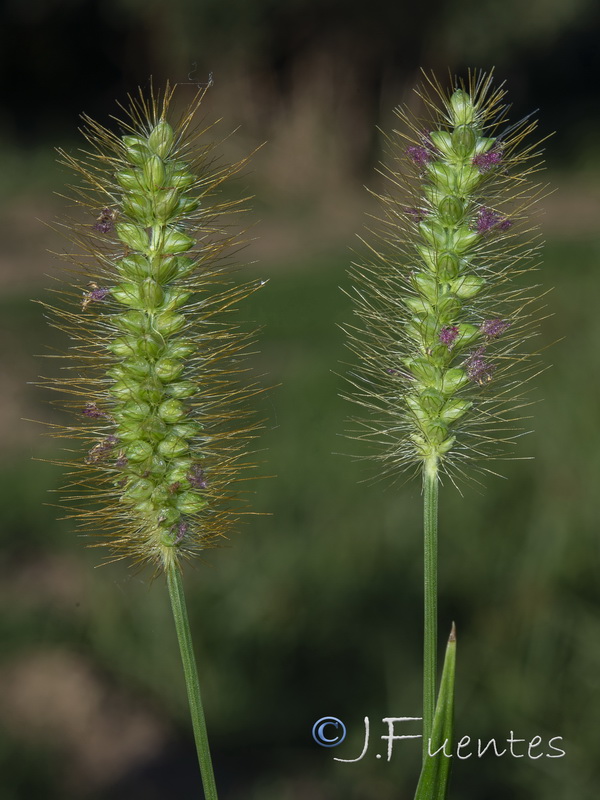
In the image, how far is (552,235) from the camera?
30.1 ft

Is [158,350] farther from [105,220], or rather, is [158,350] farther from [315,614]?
[315,614]

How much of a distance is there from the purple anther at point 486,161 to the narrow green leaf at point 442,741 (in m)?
0.49

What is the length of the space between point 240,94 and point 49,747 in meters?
7.87

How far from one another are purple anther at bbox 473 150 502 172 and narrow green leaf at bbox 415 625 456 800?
495mm

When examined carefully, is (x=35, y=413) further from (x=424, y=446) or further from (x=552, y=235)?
(x=424, y=446)

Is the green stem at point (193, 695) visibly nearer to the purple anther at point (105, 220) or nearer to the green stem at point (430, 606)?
the green stem at point (430, 606)

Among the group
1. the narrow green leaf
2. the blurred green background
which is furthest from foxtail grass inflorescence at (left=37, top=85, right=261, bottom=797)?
the blurred green background

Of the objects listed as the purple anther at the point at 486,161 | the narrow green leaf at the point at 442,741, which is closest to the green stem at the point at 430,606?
the narrow green leaf at the point at 442,741

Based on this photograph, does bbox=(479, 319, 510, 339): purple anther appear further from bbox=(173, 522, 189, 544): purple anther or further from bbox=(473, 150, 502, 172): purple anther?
bbox=(173, 522, 189, 544): purple anther

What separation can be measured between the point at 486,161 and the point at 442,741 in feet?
2.02

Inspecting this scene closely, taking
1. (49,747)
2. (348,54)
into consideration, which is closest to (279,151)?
(348,54)

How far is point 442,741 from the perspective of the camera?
3.36ft

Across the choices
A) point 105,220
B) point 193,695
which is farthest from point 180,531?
point 105,220

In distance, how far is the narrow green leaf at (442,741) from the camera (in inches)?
39.5
